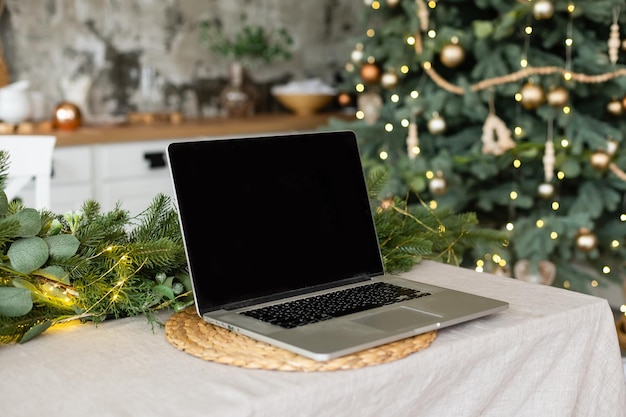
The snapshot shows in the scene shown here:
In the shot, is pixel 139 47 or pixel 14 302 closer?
pixel 14 302

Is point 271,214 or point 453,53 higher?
point 453,53

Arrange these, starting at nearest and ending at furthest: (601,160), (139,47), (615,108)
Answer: (601,160) → (615,108) → (139,47)

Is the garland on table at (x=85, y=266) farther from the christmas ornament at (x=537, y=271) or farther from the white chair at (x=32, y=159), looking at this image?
the christmas ornament at (x=537, y=271)

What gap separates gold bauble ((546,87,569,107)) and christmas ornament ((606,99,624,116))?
0.23 m

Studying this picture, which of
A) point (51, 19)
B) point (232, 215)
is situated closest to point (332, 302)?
point (232, 215)

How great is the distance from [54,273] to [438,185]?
6.64 feet

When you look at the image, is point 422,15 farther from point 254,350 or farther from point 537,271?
point 254,350

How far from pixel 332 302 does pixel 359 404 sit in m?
0.21

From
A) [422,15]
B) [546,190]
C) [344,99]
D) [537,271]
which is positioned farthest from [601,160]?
[344,99]

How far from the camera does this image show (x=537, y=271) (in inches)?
109

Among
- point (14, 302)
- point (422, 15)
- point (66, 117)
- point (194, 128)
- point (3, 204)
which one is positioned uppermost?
point (422, 15)

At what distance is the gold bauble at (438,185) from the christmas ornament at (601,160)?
507 millimetres

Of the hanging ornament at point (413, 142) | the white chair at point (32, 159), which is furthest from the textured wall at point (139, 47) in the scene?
the white chair at point (32, 159)

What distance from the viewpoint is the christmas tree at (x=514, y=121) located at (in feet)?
8.86
